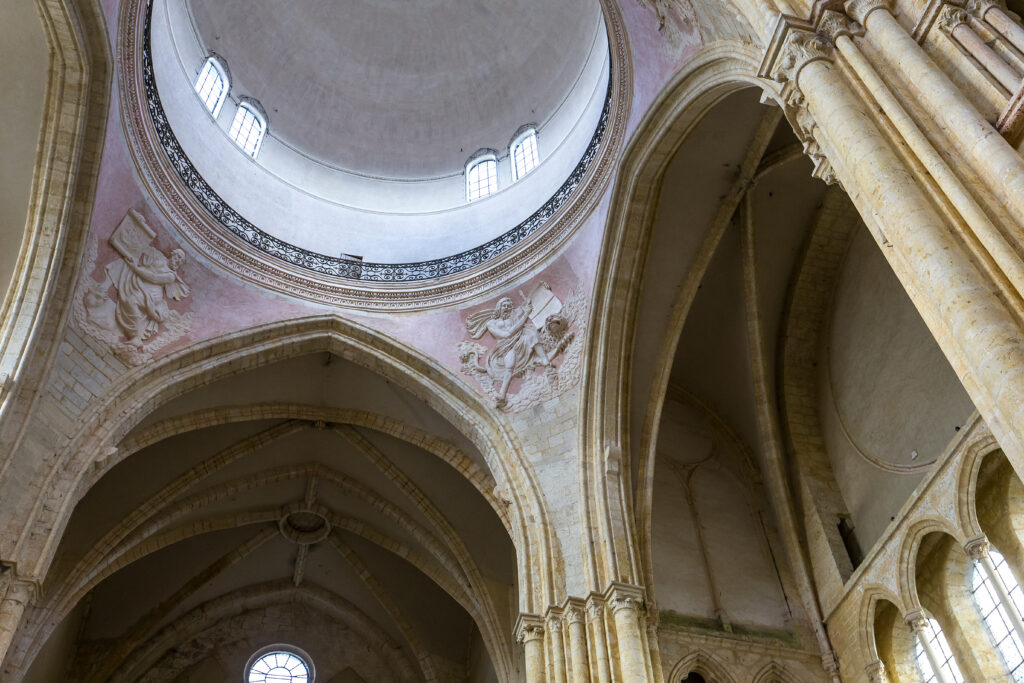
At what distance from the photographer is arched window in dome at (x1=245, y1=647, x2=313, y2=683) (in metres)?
15.8

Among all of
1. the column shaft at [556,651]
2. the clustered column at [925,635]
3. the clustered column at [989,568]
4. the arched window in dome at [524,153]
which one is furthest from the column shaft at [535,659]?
the arched window in dome at [524,153]

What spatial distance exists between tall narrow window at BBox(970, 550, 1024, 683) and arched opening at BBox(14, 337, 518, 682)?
16.6 ft

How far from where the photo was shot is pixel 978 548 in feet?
26.2

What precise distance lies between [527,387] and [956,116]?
754 cm

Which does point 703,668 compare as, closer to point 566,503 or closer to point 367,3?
point 566,503

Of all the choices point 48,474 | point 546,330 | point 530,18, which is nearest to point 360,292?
point 546,330

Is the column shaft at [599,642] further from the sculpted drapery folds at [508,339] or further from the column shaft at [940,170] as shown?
the column shaft at [940,170]

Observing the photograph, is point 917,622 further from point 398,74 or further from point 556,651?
point 398,74

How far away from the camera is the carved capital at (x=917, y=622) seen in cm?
869

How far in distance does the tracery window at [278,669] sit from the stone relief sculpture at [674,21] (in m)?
12.4

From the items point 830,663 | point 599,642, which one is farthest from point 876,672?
point 599,642

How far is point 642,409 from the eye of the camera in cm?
1109

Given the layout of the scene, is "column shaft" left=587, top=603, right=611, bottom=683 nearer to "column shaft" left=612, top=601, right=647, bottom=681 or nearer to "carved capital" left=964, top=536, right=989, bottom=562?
"column shaft" left=612, top=601, right=647, bottom=681

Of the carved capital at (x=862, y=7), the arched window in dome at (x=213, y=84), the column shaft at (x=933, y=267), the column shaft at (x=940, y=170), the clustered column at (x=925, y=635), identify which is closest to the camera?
the column shaft at (x=933, y=267)
